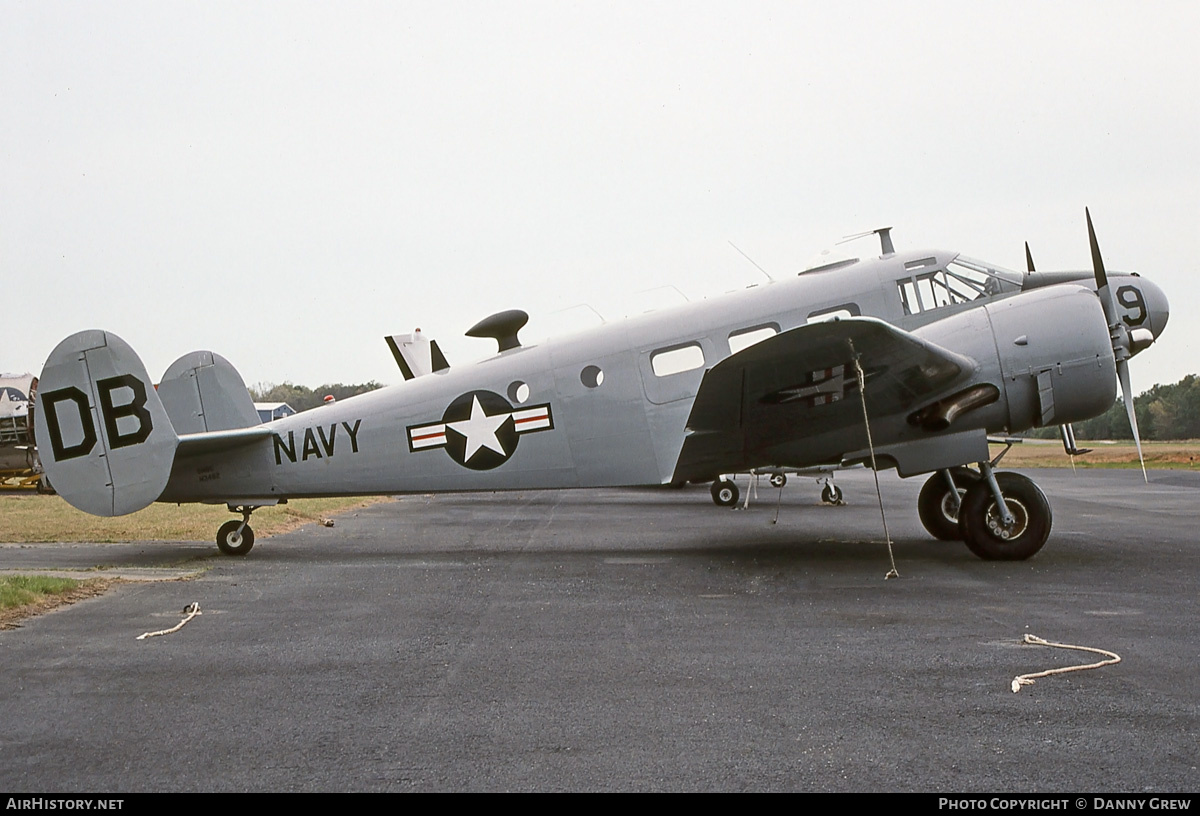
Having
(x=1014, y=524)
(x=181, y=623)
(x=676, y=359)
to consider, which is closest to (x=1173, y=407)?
(x=1014, y=524)

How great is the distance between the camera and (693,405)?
1082cm

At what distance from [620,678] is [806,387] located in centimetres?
571

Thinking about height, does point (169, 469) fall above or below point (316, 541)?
above

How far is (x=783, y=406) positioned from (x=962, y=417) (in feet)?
6.61

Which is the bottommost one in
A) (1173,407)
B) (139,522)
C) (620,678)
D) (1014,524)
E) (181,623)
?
(1173,407)

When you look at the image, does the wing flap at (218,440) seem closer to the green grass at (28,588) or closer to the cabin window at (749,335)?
the green grass at (28,588)

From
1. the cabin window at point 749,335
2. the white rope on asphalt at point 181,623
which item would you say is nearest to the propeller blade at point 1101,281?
the cabin window at point 749,335

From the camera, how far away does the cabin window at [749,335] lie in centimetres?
1170

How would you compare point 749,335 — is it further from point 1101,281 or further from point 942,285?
point 1101,281

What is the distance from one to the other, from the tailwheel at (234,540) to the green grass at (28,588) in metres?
2.86

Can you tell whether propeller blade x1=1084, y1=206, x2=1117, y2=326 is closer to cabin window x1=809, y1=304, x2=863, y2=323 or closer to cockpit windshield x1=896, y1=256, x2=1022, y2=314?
cockpit windshield x1=896, y1=256, x2=1022, y2=314
